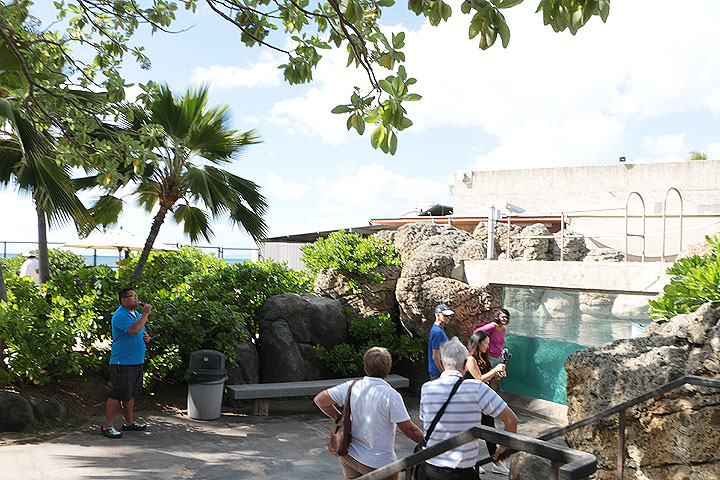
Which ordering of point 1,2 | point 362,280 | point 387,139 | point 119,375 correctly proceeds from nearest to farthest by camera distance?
point 387,139
point 1,2
point 119,375
point 362,280

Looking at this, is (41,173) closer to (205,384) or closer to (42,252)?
(205,384)

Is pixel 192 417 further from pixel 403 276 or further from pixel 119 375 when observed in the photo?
pixel 403 276

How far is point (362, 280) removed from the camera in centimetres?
1209

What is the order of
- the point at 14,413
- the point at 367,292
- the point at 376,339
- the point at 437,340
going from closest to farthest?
the point at 14,413
the point at 437,340
the point at 376,339
the point at 367,292

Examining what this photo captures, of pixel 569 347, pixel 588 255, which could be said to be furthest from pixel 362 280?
pixel 588 255

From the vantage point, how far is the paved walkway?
6434 mm

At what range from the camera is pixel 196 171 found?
1024cm

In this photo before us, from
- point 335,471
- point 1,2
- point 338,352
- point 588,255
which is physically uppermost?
point 1,2

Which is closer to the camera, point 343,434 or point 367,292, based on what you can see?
point 343,434

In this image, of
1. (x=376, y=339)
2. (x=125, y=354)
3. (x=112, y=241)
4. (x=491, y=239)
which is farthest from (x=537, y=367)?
(x=112, y=241)

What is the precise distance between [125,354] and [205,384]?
151cm

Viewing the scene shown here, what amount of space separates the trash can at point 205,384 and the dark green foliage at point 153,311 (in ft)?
1.42

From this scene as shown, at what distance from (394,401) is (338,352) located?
701 centimetres

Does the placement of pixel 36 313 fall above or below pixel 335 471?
above
